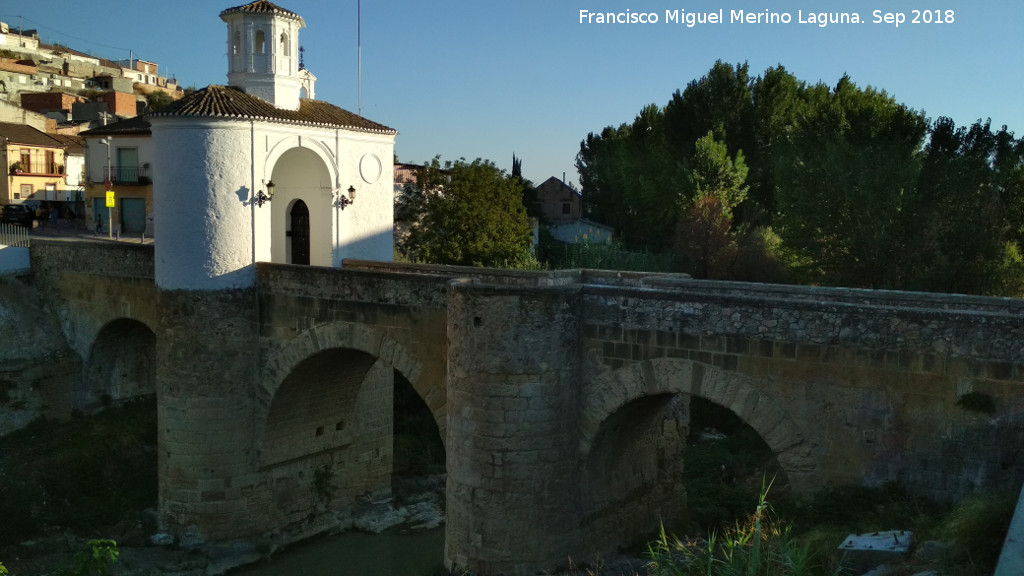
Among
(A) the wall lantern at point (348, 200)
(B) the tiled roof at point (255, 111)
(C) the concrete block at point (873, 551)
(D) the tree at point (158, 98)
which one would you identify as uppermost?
(D) the tree at point (158, 98)

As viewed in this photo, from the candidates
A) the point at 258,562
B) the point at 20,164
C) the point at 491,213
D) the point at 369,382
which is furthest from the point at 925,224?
the point at 20,164

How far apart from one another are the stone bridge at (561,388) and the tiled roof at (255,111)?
287cm

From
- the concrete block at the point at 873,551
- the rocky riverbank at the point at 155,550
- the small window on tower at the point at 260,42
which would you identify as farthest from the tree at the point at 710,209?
the concrete block at the point at 873,551

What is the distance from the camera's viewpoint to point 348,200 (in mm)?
→ 18688

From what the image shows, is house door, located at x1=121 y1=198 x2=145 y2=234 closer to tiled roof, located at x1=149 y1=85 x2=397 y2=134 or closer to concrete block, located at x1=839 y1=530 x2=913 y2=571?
tiled roof, located at x1=149 y1=85 x2=397 y2=134

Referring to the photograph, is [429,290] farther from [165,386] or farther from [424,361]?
[165,386]

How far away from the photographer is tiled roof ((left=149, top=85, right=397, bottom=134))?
16391 mm

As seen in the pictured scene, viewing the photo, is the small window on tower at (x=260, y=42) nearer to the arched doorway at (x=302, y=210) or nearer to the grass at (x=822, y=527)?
the arched doorway at (x=302, y=210)

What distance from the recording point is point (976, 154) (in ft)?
78.0

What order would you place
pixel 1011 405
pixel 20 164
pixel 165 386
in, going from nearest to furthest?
pixel 1011 405, pixel 165 386, pixel 20 164

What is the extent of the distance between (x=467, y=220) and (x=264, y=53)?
11.9m

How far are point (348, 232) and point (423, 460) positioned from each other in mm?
6420

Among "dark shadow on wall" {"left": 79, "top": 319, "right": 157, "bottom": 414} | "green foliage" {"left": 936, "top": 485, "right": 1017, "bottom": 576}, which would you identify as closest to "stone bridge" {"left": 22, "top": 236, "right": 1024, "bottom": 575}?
"green foliage" {"left": 936, "top": 485, "right": 1017, "bottom": 576}

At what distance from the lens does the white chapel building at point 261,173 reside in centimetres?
1645
